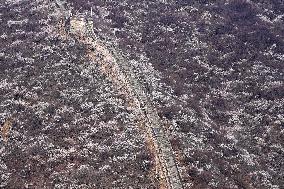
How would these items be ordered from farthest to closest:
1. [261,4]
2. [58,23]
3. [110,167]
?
[261,4], [58,23], [110,167]

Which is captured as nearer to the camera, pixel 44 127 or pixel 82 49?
pixel 44 127

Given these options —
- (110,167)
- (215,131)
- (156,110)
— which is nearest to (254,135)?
(215,131)

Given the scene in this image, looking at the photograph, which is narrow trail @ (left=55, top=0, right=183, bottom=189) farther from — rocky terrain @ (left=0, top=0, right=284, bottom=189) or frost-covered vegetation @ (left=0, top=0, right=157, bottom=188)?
frost-covered vegetation @ (left=0, top=0, right=157, bottom=188)

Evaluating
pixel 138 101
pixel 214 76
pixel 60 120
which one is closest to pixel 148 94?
pixel 138 101

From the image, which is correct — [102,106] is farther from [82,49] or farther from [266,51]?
[266,51]

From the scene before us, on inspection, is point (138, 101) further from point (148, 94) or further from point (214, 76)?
point (214, 76)

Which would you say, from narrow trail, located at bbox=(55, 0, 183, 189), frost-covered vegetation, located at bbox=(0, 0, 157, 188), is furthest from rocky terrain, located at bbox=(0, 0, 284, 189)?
narrow trail, located at bbox=(55, 0, 183, 189)

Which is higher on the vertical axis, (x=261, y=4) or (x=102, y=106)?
(x=261, y=4)

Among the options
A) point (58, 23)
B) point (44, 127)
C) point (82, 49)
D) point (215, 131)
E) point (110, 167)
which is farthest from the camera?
point (58, 23)
